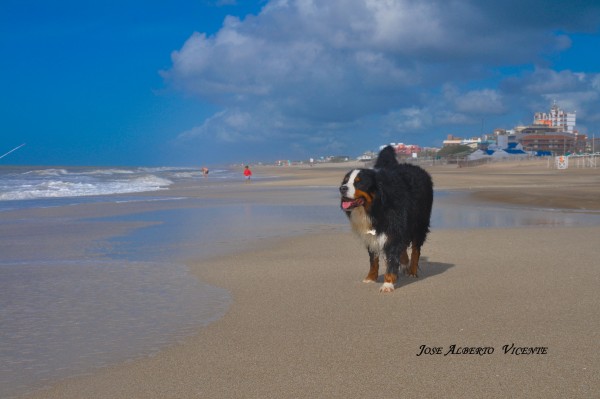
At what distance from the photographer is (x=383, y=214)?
6.84 m

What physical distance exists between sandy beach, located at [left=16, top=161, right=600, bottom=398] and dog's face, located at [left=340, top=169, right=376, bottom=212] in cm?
99

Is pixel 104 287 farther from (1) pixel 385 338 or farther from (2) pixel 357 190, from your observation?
(1) pixel 385 338

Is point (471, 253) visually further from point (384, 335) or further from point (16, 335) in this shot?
point (16, 335)

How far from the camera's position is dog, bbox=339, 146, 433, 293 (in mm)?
6652

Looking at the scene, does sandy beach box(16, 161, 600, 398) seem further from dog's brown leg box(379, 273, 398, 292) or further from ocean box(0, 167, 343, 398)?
ocean box(0, 167, 343, 398)

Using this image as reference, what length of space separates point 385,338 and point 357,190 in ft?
7.17

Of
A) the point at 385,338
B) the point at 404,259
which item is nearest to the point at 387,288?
the point at 404,259

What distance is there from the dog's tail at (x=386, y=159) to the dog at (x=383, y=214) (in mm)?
381

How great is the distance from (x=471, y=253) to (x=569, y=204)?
10.2 metres

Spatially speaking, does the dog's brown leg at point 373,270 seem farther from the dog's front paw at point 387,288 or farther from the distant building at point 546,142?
the distant building at point 546,142

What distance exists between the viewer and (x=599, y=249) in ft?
29.7

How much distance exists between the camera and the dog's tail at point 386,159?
8.00 m

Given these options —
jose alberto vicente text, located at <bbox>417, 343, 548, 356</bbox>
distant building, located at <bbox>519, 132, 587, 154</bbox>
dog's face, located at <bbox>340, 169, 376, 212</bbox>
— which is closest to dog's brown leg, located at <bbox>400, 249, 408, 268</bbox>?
dog's face, located at <bbox>340, 169, 376, 212</bbox>

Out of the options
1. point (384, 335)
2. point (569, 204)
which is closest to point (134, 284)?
point (384, 335)
